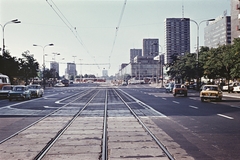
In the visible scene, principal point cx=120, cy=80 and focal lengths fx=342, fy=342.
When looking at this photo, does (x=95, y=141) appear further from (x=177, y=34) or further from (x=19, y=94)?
(x=177, y=34)

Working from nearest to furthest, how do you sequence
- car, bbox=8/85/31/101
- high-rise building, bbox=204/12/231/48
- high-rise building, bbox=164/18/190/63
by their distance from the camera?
car, bbox=8/85/31/101 < high-rise building, bbox=164/18/190/63 < high-rise building, bbox=204/12/231/48

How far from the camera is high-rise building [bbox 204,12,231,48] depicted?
158 metres

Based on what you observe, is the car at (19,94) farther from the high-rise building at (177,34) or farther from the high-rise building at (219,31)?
the high-rise building at (177,34)

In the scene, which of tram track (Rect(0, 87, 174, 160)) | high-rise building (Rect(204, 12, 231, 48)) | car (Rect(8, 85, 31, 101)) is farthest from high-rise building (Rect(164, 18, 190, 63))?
tram track (Rect(0, 87, 174, 160))

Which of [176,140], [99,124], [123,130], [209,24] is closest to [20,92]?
[99,124]

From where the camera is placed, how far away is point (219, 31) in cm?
16838

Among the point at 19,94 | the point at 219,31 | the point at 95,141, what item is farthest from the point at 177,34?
the point at 95,141

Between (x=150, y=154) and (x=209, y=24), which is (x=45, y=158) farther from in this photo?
(x=209, y=24)

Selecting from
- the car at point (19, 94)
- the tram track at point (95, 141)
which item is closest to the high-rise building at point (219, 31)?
the car at point (19, 94)

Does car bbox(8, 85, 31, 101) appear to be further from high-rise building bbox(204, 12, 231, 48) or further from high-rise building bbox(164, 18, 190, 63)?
high-rise building bbox(164, 18, 190, 63)

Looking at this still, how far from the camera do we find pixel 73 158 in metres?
8.16

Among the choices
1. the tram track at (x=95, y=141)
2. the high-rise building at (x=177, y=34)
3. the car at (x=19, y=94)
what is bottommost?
the tram track at (x=95, y=141)

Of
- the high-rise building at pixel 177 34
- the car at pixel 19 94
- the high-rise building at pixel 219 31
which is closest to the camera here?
the car at pixel 19 94

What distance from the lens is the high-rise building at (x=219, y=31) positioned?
15800 cm
